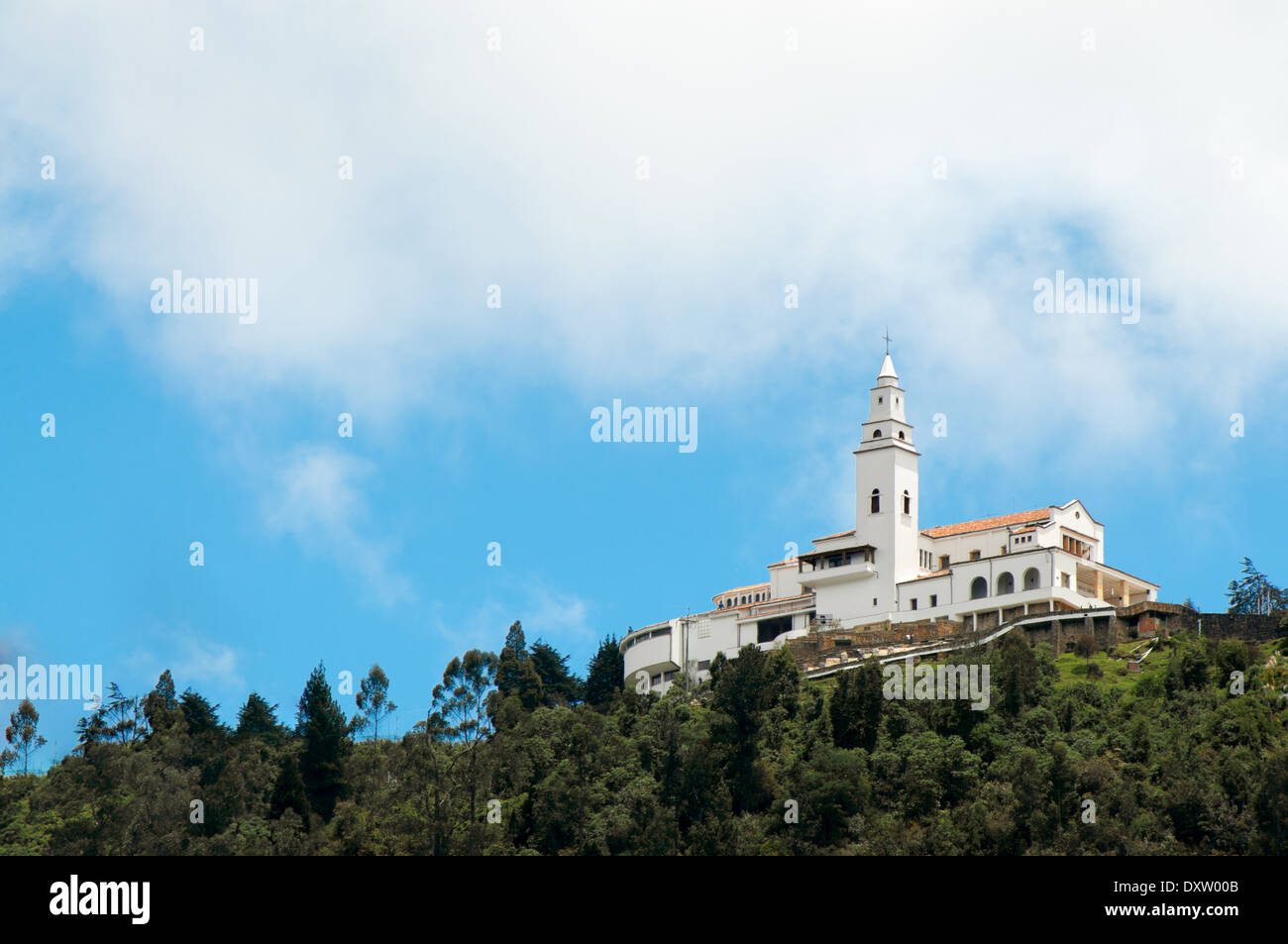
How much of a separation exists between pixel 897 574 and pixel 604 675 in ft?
52.3

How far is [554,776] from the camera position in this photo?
2446 inches

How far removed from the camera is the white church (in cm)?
7469

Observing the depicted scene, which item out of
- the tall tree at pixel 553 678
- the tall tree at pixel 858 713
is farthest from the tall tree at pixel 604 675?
the tall tree at pixel 858 713

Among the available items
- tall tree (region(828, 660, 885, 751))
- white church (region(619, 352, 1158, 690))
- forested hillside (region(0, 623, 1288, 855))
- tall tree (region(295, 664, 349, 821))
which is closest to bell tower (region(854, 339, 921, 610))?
white church (region(619, 352, 1158, 690))

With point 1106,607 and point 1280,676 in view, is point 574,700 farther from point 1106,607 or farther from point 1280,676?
point 1280,676

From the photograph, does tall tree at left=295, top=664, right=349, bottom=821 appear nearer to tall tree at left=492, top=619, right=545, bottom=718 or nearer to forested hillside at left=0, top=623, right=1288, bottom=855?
forested hillside at left=0, top=623, right=1288, bottom=855

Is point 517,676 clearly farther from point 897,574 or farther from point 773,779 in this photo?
point 773,779

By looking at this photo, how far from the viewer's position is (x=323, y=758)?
69562mm

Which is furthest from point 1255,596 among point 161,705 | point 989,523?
point 161,705

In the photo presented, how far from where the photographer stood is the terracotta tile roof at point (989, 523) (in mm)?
77438

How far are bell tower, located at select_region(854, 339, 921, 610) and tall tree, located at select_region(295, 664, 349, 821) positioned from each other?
23.9 metres
